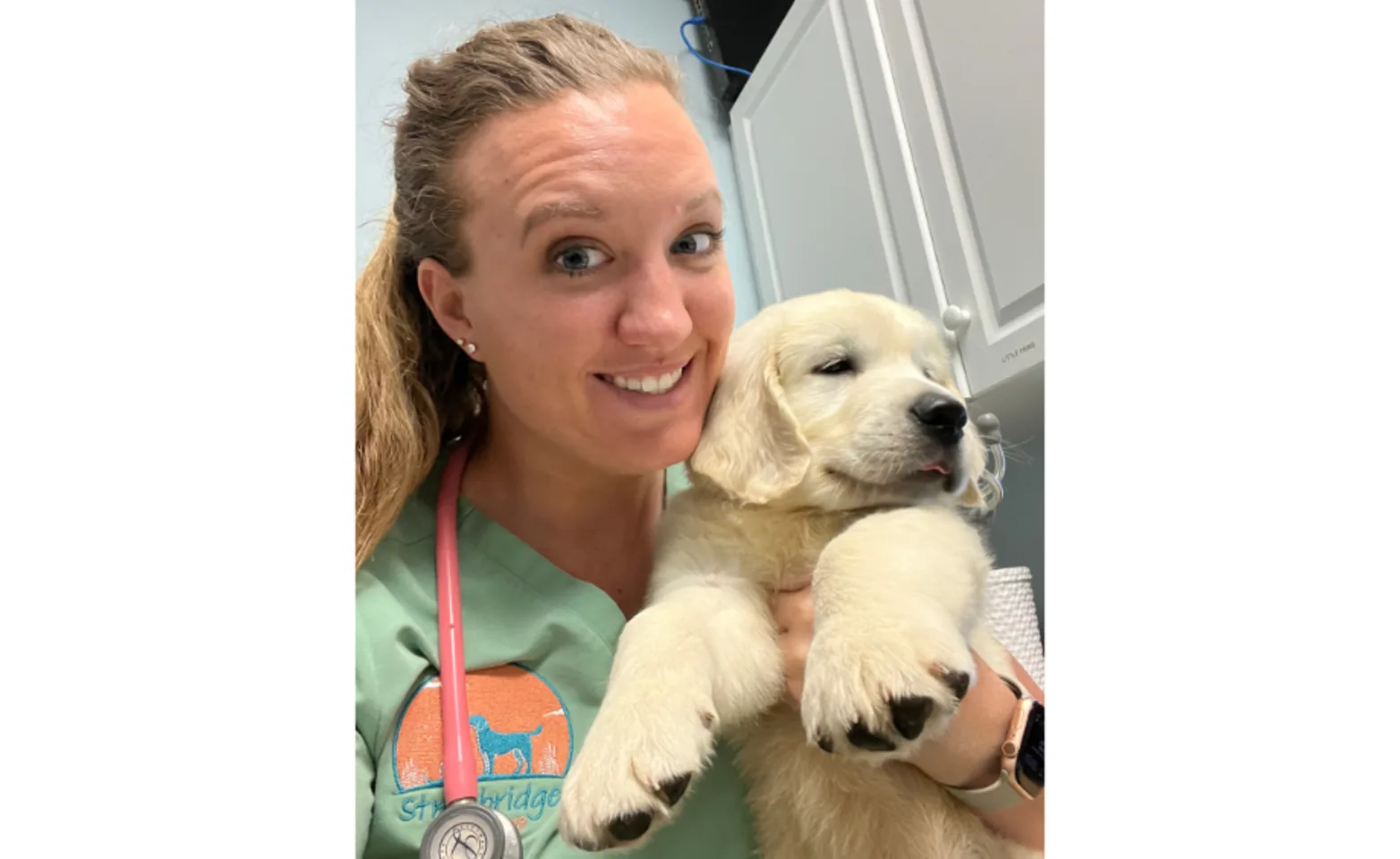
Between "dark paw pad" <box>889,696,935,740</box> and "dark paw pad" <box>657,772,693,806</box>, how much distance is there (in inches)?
8.0

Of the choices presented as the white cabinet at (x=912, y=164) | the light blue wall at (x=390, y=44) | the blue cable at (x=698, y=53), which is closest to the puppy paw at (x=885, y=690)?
the light blue wall at (x=390, y=44)

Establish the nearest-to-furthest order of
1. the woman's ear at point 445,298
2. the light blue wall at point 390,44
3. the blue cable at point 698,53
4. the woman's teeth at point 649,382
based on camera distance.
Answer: the woman's teeth at point 649,382 < the woman's ear at point 445,298 < the light blue wall at point 390,44 < the blue cable at point 698,53

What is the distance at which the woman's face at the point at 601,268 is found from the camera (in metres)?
1.04

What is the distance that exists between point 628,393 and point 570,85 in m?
0.41

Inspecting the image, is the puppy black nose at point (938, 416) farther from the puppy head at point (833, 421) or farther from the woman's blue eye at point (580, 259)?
the woman's blue eye at point (580, 259)

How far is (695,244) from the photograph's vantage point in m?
1.13

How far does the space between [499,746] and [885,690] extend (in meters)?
0.50

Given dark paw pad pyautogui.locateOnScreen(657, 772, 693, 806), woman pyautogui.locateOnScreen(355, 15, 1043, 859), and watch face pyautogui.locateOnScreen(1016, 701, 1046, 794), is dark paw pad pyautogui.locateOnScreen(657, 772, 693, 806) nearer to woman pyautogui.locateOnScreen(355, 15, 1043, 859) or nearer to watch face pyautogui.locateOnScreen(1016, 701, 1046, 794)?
woman pyautogui.locateOnScreen(355, 15, 1043, 859)

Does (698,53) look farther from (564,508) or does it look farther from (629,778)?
(629,778)

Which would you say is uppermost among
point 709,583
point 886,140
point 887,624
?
point 886,140
